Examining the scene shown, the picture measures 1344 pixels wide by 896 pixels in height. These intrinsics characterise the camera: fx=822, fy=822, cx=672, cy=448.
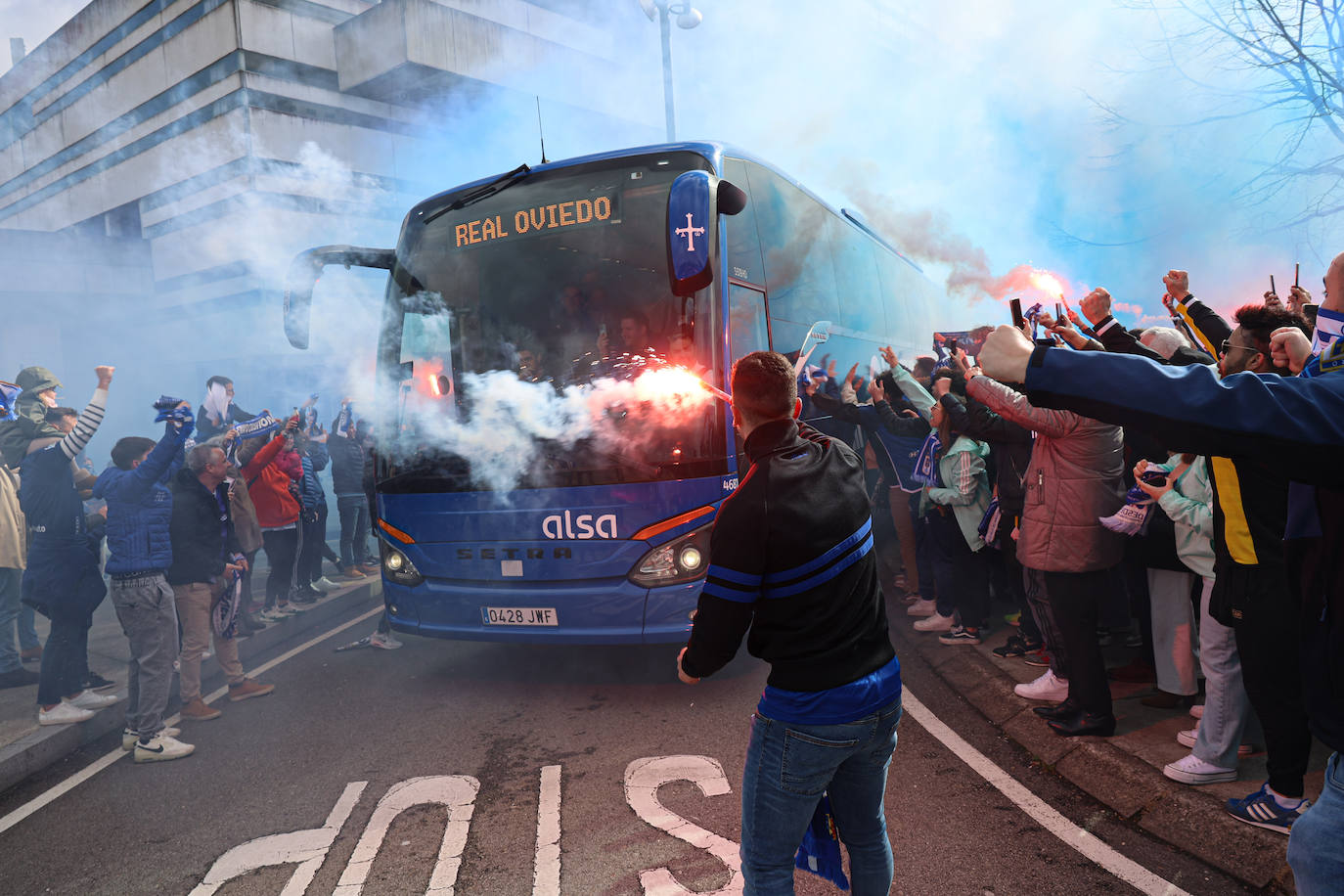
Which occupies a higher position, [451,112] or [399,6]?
[399,6]

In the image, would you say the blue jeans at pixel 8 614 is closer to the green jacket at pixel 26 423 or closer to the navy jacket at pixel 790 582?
the green jacket at pixel 26 423

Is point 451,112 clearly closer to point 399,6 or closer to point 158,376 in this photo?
point 399,6

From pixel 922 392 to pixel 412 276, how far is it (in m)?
3.85

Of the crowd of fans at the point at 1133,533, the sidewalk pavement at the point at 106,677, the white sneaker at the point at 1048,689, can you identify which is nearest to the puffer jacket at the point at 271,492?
the sidewalk pavement at the point at 106,677

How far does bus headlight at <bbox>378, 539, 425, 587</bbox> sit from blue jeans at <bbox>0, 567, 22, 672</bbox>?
3110mm

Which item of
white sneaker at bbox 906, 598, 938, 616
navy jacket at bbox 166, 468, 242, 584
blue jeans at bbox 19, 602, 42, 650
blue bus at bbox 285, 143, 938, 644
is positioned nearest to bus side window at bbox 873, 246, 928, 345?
white sneaker at bbox 906, 598, 938, 616

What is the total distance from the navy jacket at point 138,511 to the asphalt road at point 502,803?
115 centimetres

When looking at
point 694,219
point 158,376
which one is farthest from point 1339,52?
point 158,376

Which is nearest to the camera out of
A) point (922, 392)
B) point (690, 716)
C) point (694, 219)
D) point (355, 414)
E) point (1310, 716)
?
point (1310, 716)

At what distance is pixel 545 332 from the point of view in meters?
5.15

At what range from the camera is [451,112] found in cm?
1438

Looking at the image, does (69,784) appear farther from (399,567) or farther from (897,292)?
(897,292)

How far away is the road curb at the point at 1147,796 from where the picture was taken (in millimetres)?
2908

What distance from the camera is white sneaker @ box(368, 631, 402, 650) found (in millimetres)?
6625
